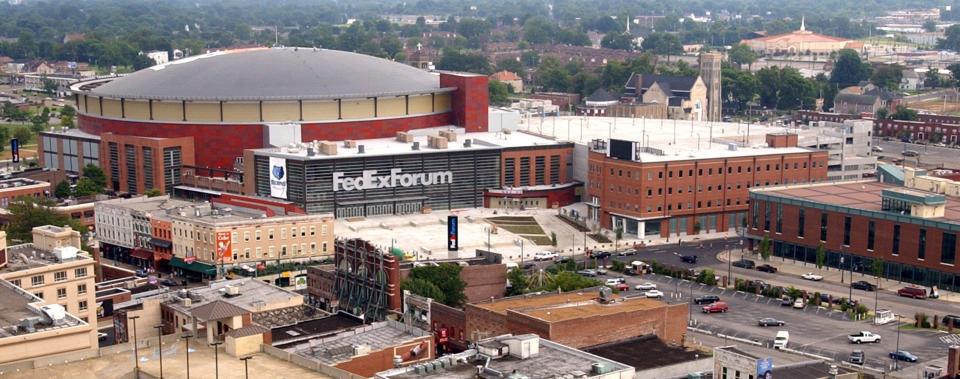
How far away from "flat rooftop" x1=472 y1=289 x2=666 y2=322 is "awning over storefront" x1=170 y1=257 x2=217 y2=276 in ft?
99.6

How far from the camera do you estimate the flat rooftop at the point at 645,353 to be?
6144 centimetres

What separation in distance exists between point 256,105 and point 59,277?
194 ft

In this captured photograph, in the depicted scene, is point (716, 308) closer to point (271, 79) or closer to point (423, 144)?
point (423, 144)

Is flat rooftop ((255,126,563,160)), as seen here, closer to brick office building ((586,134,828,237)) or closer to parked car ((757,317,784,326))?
brick office building ((586,134,828,237))

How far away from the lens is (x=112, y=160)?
128 metres

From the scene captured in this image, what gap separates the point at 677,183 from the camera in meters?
112

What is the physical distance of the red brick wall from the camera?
134m

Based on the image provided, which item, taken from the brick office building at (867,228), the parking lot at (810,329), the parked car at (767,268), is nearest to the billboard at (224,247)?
the parking lot at (810,329)

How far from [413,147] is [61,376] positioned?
228 ft

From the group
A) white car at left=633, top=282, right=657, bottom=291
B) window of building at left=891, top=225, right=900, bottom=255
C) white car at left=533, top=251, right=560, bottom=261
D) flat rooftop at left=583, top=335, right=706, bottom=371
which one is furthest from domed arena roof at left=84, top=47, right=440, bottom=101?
flat rooftop at left=583, top=335, right=706, bottom=371

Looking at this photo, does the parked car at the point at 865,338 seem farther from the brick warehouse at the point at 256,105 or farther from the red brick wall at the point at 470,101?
the red brick wall at the point at 470,101

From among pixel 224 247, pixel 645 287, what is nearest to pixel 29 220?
pixel 224 247

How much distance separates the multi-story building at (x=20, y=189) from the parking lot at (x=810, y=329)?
53.9 m

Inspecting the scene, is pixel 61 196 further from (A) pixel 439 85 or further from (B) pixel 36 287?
(B) pixel 36 287
